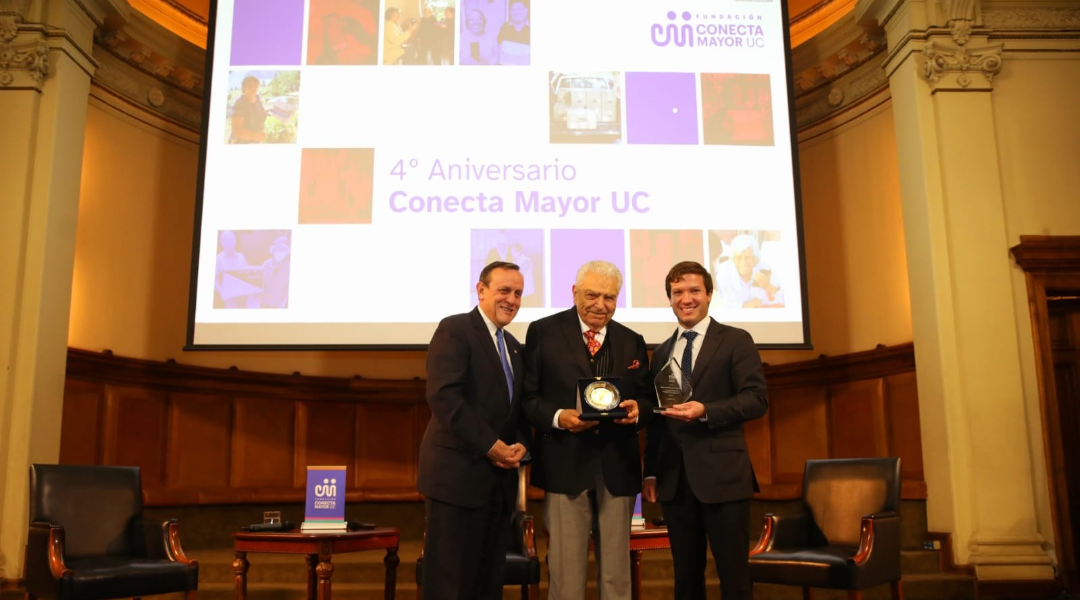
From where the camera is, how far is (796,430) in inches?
262

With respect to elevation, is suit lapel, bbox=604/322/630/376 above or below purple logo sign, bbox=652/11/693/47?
below

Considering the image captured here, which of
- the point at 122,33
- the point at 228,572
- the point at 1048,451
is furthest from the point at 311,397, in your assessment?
the point at 1048,451

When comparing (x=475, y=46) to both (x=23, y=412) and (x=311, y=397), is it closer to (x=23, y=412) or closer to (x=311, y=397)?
(x=311, y=397)

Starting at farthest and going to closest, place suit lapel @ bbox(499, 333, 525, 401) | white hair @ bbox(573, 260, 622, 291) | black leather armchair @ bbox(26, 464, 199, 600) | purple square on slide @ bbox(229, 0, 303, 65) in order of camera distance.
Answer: purple square on slide @ bbox(229, 0, 303, 65), black leather armchair @ bbox(26, 464, 199, 600), suit lapel @ bbox(499, 333, 525, 401), white hair @ bbox(573, 260, 622, 291)

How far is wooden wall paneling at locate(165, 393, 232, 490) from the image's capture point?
20.3ft

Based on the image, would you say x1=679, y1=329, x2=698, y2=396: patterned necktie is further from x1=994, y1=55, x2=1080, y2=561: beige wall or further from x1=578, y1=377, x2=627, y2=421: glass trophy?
x1=994, y1=55, x2=1080, y2=561: beige wall

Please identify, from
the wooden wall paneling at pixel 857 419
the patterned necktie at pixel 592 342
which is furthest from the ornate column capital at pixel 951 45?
the patterned necktie at pixel 592 342

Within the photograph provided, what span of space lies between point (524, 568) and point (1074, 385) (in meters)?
3.87

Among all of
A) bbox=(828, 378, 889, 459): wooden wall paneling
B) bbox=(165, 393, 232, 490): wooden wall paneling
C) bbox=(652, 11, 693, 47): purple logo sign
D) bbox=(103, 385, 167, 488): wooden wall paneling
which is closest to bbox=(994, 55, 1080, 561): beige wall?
bbox=(828, 378, 889, 459): wooden wall paneling

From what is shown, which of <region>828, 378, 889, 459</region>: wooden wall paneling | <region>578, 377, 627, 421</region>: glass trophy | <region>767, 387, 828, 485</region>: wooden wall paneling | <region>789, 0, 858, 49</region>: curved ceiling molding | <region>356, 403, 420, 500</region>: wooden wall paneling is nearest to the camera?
<region>578, 377, 627, 421</region>: glass trophy

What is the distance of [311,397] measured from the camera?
6676 millimetres

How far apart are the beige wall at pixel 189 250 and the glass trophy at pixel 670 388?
12.8ft

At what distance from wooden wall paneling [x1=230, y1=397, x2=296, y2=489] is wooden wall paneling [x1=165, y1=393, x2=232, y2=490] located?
7 cm

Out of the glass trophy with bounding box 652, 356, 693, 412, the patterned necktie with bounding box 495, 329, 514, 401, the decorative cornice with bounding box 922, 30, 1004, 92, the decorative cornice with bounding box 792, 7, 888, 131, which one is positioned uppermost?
the decorative cornice with bounding box 792, 7, 888, 131
